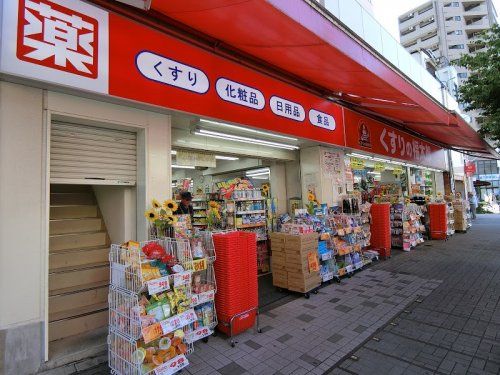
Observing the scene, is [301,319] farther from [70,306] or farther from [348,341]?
[70,306]

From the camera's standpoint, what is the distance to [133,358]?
8.63 ft

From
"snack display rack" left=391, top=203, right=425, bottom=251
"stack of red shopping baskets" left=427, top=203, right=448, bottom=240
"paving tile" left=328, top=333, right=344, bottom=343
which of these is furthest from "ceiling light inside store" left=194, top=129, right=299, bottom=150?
"stack of red shopping baskets" left=427, top=203, right=448, bottom=240

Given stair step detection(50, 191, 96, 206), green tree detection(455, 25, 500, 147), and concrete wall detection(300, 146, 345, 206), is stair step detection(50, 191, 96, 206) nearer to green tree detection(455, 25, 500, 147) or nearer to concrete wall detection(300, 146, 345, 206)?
concrete wall detection(300, 146, 345, 206)

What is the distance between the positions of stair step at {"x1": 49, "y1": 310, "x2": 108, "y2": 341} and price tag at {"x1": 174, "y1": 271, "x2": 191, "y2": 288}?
1562 mm

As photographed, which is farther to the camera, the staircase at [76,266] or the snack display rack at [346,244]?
the snack display rack at [346,244]

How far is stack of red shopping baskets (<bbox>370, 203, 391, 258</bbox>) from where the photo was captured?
785cm

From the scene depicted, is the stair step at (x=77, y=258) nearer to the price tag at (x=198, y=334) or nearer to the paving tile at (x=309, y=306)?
the price tag at (x=198, y=334)

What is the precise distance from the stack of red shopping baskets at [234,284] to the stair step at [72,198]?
2677 millimetres

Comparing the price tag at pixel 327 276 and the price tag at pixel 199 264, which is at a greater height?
the price tag at pixel 199 264

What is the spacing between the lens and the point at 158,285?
276cm

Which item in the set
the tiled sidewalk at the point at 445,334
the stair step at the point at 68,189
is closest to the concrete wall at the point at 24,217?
the stair step at the point at 68,189

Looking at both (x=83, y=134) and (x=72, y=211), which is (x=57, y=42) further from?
(x=72, y=211)

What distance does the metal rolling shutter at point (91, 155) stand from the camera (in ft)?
11.2

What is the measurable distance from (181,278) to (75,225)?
261cm
